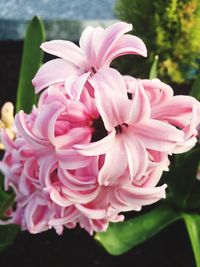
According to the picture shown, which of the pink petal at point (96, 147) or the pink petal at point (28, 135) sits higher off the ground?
the pink petal at point (96, 147)

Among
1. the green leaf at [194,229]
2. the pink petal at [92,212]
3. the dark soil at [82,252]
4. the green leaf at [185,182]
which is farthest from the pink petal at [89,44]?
the dark soil at [82,252]

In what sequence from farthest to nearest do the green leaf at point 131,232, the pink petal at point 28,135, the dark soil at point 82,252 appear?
the dark soil at point 82,252, the green leaf at point 131,232, the pink petal at point 28,135

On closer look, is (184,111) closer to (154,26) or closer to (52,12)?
(154,26)

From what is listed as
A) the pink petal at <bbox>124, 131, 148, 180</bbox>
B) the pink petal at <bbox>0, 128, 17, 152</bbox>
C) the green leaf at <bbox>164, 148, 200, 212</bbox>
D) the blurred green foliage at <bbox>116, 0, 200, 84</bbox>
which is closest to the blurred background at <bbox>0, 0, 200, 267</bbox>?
the blurred green foliage at <bbox>116, 0, 200, 84</bbox>

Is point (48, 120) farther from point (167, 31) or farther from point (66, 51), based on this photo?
point (167, 31)

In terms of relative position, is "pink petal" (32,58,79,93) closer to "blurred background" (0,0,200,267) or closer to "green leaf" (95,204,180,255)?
"green leaf" (95,204,180,255)

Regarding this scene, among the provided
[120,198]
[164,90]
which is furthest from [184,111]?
[120,198]

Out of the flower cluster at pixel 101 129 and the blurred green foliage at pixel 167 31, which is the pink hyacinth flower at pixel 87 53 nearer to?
the flower cluster at pixel 101 129
